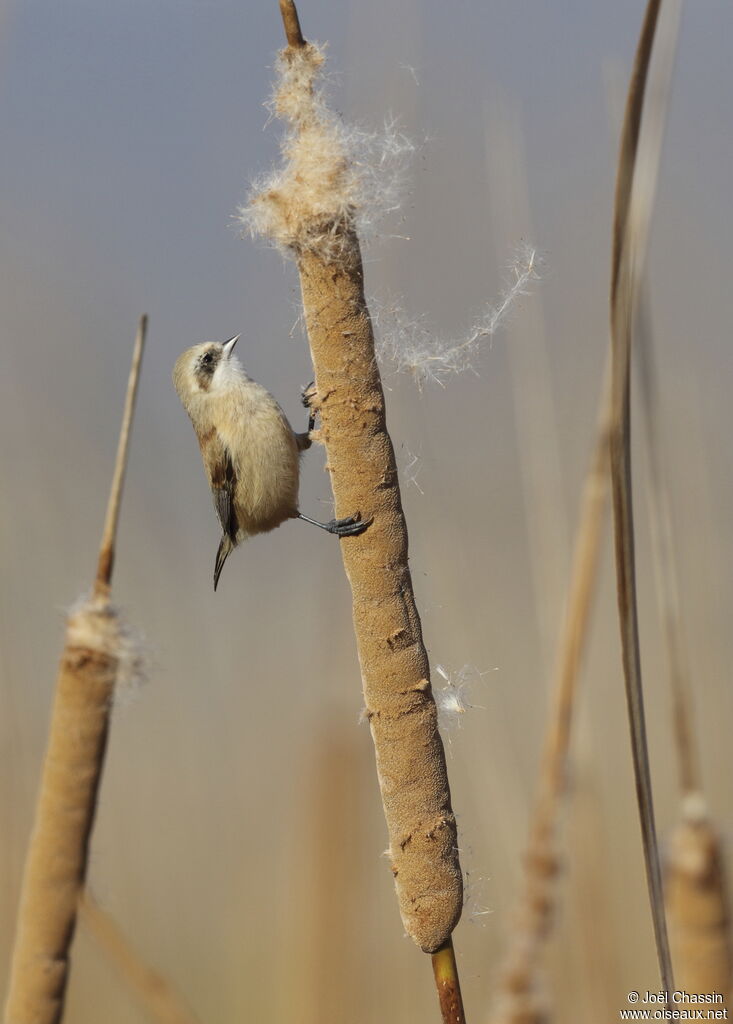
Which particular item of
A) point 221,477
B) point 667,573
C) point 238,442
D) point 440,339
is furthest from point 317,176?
point 221,477

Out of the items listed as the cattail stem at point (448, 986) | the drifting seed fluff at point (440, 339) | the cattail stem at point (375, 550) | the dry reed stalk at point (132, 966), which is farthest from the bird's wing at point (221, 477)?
the dry reed stalk at point (132, 966)

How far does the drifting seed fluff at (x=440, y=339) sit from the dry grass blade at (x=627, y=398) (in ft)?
1.94

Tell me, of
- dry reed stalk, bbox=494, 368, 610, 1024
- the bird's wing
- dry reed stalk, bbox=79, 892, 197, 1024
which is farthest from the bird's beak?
dry reed stalk, bbox=494, 368, 610, 1024

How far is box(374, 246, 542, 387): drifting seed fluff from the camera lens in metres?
1.47

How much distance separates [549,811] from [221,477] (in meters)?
2.22

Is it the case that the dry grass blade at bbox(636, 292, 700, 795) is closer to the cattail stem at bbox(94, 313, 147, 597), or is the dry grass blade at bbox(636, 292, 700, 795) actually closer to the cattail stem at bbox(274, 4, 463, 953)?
the cattail stem at bbox(274, 4, 463, 953)

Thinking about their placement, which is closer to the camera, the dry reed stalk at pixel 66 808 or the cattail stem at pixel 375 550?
the dry reed stalk at pixel 66 808

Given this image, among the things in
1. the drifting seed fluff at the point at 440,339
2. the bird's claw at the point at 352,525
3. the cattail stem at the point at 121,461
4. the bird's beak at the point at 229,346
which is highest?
the bird's beak at the point at 229,346

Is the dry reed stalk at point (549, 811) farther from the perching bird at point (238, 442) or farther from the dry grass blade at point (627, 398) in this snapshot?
the perching bird at point (238, 442)

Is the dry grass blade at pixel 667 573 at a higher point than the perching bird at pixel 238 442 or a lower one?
lower

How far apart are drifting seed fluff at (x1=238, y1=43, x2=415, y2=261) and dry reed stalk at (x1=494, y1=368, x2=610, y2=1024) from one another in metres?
0.70

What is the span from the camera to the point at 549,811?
30.3 inches

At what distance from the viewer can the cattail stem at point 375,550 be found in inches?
46.1

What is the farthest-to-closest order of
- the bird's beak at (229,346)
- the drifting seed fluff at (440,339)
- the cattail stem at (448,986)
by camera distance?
the bird's beak at (229,346) → the drifting seed fluff at (440,339) → the cattail stem at (448,986)
